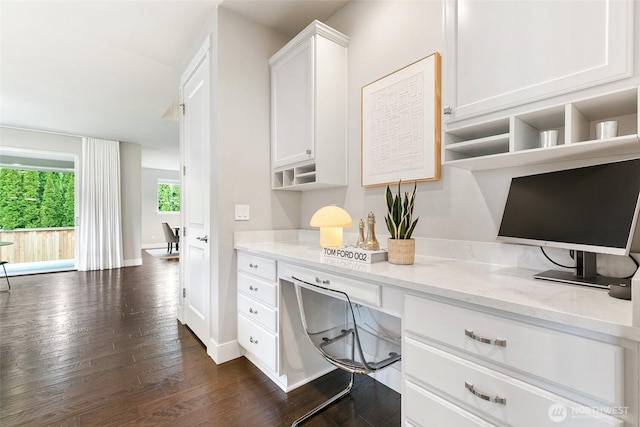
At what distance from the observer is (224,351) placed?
2109mm

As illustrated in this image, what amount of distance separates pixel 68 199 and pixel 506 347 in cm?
778

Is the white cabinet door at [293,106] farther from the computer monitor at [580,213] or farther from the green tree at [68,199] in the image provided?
the green tree at [68,199]

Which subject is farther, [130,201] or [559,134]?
[130,201]

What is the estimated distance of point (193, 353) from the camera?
7.33 ft

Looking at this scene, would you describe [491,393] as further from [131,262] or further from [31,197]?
[31,197]

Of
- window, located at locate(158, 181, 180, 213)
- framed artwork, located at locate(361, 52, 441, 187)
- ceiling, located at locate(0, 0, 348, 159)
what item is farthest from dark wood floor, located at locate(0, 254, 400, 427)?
window, located at locate(158, 181, 180, 213)

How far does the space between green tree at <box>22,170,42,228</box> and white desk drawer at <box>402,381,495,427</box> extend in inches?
304

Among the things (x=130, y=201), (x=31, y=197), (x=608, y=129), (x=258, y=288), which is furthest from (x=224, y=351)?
(x=31, y=197)

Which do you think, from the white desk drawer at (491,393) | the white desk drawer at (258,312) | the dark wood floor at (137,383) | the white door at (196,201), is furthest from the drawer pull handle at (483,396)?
the white door at (196,201)

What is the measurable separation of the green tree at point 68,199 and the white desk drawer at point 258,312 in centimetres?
595

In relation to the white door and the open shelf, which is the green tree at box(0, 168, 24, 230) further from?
the open shelf

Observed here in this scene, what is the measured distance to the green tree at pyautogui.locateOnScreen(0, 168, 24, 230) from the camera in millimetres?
5418

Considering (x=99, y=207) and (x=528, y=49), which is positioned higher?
(x=528, y=49)

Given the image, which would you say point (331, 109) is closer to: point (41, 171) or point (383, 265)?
point (383, 265)
